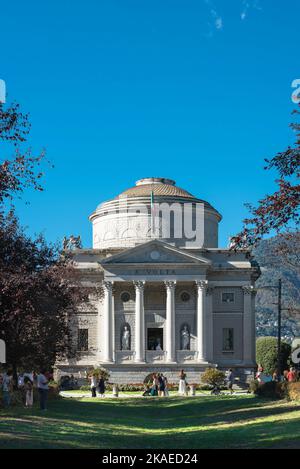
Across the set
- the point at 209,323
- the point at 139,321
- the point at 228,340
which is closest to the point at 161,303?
the point at 139,321

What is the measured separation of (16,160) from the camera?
21.2 metres

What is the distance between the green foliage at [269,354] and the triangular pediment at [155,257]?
50.4ft

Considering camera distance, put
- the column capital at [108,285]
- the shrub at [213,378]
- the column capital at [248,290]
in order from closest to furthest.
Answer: the shrub at [213,378], the column capital at [108,285], the column capital at [248,290]

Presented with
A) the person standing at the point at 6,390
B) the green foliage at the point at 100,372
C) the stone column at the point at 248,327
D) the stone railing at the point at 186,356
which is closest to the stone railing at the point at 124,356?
the green foliage at the point at 100,372

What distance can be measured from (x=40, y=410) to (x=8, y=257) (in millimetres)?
7080

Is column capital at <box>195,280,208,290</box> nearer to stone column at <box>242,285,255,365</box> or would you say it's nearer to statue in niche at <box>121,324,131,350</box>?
stone column at <box>242,285,255,365</box>

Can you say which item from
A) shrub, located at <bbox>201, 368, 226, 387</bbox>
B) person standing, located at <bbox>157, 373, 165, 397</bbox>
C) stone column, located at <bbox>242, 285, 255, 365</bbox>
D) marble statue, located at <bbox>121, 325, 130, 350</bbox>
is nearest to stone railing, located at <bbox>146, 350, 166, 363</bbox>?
marble statue, located at <bbox>121, 325, 130, 350</bbox>

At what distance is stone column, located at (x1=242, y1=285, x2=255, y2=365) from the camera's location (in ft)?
251

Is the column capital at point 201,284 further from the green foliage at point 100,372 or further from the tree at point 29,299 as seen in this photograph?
the tree at point 29,299

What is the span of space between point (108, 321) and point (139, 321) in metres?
2.78

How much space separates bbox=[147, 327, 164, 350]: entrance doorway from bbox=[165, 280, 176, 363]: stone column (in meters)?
1.99

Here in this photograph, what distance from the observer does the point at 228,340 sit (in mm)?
77625

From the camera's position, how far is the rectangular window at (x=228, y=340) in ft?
254
